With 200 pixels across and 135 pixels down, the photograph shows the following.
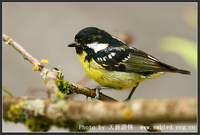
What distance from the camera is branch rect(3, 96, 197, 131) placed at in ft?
3.61

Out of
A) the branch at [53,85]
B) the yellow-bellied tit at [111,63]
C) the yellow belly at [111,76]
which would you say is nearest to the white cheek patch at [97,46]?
the yellow-bellied tit at [111,63]

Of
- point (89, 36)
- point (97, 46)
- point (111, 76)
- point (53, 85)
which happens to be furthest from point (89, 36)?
point (53, 85)

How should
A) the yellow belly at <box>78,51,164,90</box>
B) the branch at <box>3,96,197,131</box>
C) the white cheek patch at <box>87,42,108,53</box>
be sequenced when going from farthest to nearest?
the white cheek patch at <box>87,42,108,53</box>, the yellow belly at <box>78,51,164,90</box>, the branch at <box>3,96,197,131</box>

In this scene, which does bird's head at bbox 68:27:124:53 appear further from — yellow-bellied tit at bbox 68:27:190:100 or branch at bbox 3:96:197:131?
branch at bbox 3:96:197:131

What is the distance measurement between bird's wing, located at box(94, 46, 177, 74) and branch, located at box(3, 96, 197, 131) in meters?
1.75

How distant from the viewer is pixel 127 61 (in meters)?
3.24

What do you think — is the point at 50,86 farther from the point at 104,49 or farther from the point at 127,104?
the point at 104,49

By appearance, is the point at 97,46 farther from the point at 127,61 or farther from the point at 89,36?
the point at 127,61

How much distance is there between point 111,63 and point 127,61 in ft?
0.75

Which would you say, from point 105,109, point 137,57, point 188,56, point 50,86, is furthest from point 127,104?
point 137,57

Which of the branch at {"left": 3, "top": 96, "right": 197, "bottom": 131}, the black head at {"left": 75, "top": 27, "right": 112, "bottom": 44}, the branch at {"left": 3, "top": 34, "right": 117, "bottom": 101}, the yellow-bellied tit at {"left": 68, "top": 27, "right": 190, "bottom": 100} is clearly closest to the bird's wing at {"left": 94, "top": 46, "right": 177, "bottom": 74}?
the yellow-bellied tit at {"left": 68, "top": 27, "right": 190, "bottom": 100}

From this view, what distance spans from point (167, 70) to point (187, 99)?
1.92 metres

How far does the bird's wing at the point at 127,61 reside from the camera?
3123 mm

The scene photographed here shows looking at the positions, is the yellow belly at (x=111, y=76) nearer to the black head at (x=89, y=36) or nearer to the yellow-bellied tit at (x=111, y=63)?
the yellow-bellied tit at (x=111, y=63)
